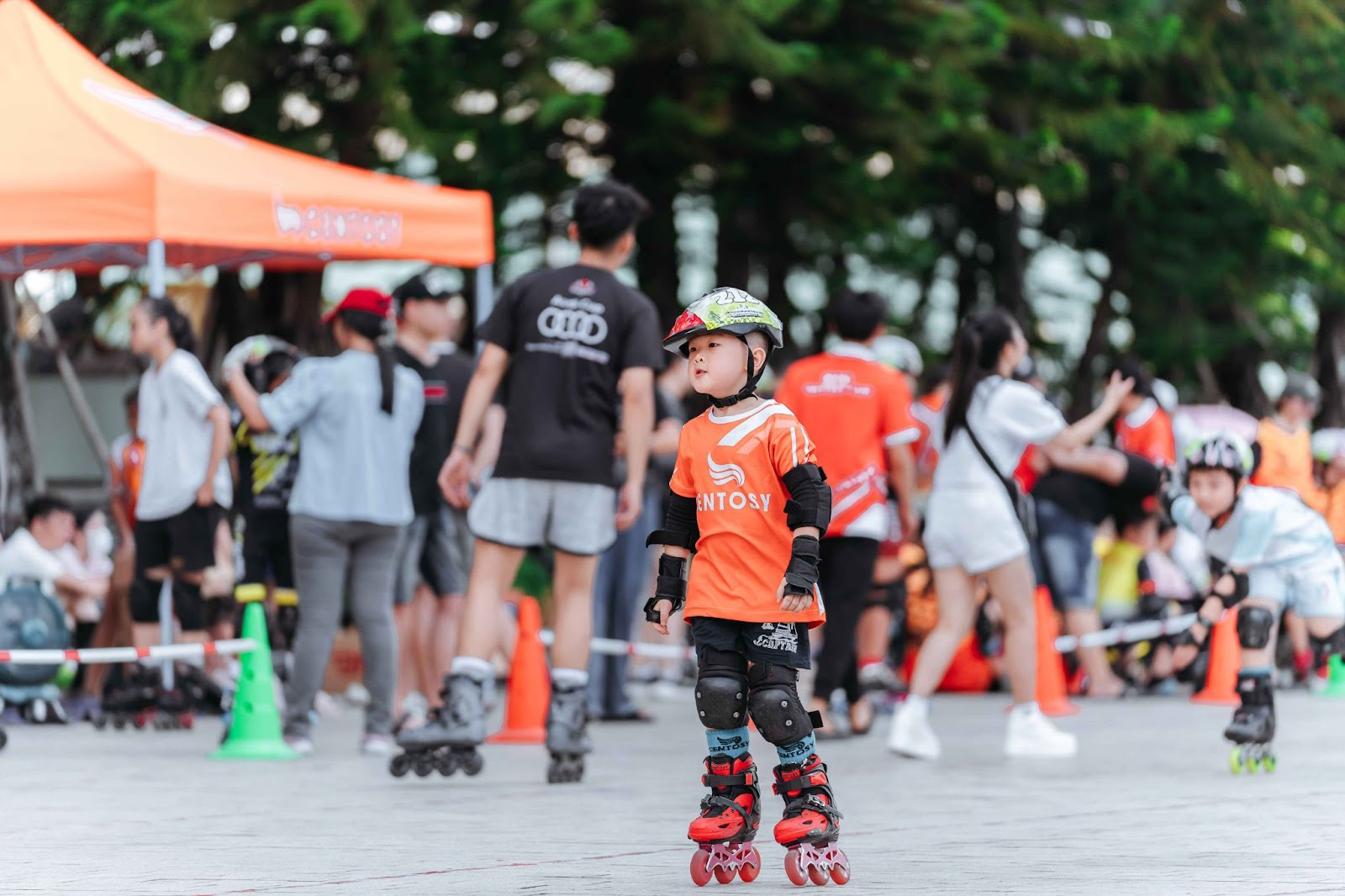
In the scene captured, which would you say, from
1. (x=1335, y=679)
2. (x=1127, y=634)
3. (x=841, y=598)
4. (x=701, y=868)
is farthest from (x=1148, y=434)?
(x=701, y=868)

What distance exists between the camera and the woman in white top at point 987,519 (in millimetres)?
9031

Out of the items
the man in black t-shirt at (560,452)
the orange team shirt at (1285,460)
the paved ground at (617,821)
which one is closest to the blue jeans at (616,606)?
the paved ground at (617,821)

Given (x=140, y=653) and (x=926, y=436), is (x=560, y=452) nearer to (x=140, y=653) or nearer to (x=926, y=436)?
(x=140, y=653)

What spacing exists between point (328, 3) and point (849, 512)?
5221 millimetres

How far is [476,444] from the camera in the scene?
38.4ft

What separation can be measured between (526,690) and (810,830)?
4.86 meters

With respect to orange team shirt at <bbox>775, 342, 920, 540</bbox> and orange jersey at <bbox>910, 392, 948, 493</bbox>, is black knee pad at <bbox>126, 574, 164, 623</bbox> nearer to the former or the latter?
orange team shirt at <bbox>775, 342, 920, 540</bbox>

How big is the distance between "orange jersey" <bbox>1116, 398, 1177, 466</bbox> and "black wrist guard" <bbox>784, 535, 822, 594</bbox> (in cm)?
811

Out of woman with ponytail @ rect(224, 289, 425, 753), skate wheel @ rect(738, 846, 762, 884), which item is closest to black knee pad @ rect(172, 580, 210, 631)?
woman with ponytail @ rect(224, 289, 425, 753)

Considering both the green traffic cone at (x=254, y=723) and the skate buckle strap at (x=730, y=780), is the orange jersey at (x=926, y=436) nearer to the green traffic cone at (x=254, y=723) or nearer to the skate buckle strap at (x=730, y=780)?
the green traffic cone at (x=254, y=723)

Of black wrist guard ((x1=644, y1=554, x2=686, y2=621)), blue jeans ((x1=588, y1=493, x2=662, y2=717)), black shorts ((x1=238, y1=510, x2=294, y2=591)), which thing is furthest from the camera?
blue jeans ((x1=588, y1=493, x2=662, y2=717))

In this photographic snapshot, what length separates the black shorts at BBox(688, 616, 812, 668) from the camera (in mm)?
5551

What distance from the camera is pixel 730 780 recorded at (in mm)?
5484

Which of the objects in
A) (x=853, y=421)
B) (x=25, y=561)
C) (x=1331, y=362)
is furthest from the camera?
(x=1331, y=362)
